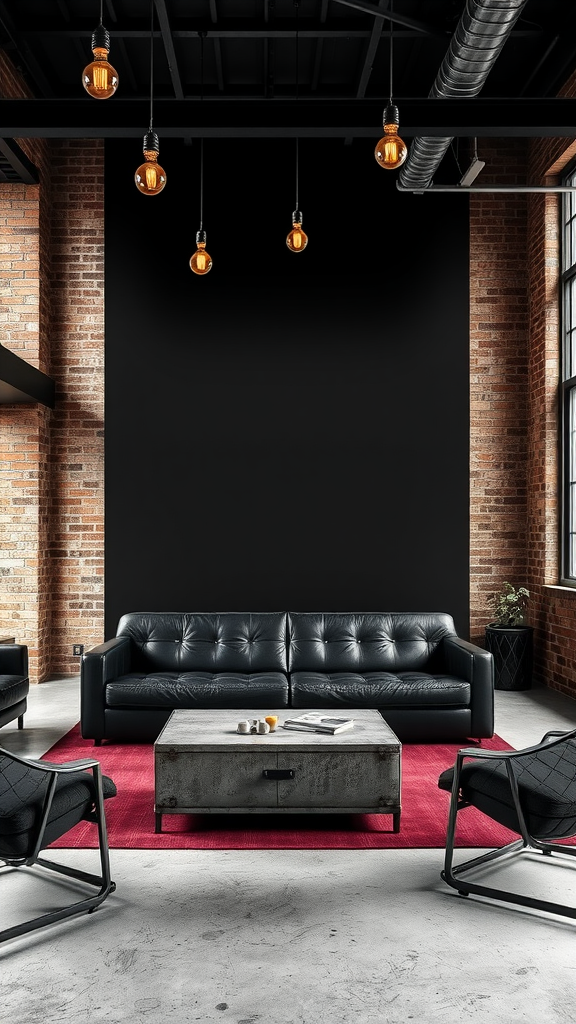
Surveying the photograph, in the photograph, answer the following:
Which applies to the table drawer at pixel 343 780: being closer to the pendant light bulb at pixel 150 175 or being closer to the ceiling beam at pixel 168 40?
the pendant light bulb at pixel 150 175

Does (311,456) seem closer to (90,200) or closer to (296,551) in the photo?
(296,551)

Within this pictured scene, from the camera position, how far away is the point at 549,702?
7070 mm

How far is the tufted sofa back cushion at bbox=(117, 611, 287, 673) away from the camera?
6316 mm

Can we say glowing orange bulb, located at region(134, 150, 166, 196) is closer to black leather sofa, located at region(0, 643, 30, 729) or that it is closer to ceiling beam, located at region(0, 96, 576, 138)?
ceiling beam, located at region(0, 96, 576, 138)

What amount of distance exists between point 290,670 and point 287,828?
2166mm

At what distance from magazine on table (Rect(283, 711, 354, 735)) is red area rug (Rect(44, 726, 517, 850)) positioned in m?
0.45

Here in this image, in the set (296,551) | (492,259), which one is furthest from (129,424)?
(492,259)

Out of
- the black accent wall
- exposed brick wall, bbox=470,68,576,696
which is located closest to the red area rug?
the black accent wall

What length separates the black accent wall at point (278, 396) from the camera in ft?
26.7

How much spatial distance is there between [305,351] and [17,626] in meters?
3.73

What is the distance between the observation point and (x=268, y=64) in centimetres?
712

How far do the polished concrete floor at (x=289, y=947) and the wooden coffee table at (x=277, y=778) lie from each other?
0.83ft

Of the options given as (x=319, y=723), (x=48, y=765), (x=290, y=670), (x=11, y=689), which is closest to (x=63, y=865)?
(x=48, y=765)

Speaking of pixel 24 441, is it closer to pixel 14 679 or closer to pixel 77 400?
pixel 77 400
